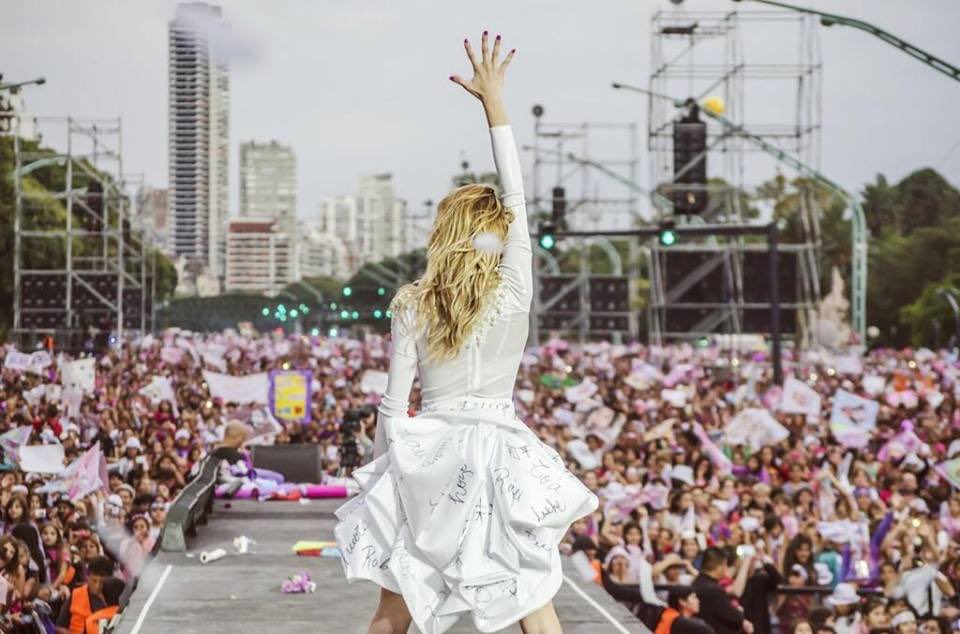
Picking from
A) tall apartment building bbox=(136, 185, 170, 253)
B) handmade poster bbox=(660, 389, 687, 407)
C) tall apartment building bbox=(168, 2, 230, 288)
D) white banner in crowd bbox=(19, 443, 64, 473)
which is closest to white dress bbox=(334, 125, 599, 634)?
white banner in crowd bbox=(19, 443, 64, 473)

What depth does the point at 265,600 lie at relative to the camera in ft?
28.6

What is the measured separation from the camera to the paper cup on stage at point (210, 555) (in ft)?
33.2

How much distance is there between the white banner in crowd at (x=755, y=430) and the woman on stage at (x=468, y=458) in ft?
48.2

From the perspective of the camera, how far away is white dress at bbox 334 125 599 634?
4.67 meters

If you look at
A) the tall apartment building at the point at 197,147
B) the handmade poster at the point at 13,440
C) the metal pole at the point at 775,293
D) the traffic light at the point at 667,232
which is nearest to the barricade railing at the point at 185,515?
the handmade poster at the point at 13,440

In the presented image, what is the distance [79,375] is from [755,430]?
8.76m

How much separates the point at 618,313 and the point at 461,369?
5839 cm

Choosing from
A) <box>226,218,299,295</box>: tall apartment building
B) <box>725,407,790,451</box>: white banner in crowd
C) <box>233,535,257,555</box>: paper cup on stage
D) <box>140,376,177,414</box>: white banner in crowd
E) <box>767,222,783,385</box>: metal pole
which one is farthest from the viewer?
<box>226,218,299,295</box>: tall apartment building

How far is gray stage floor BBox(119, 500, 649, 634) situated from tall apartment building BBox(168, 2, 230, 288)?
50688 millimetres

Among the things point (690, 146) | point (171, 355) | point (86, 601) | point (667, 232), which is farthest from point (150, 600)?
point (171, 355)

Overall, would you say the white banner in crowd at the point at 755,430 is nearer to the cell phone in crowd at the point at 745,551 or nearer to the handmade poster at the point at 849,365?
the cell phone in crowd at the point at 745,551
